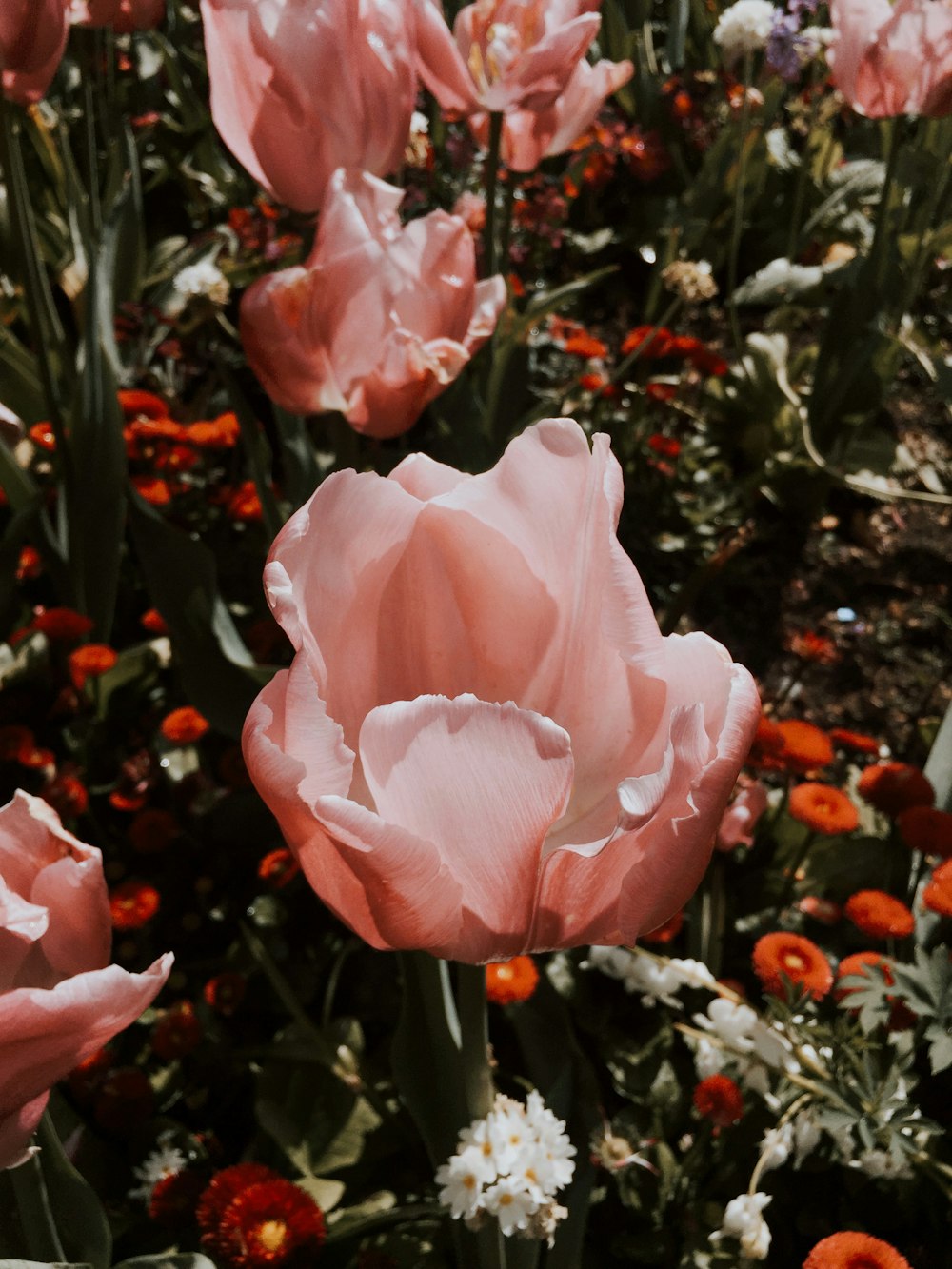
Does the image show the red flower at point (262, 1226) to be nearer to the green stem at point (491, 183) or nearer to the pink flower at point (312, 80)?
the pink flower at point (312, 80)

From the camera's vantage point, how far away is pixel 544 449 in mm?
569

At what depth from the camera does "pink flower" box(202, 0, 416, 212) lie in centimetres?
98

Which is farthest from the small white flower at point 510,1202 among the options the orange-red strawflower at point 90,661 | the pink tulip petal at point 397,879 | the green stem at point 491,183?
the green stem at point 491,183

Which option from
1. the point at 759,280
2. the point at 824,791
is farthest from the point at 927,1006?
the point at 759,280

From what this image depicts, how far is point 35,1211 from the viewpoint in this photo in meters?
0.63

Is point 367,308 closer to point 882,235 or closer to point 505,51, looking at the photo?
point 505,51

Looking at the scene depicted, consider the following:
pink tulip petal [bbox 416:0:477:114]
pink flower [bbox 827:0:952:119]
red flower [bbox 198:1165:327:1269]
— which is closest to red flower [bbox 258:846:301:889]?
red flower [bbox 198:1165:327:1269]

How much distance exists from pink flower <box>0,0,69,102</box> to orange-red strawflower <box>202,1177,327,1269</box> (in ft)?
3.12

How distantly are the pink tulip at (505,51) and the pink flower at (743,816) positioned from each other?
2.56 ft

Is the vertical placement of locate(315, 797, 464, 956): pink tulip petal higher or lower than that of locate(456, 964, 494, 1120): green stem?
higher

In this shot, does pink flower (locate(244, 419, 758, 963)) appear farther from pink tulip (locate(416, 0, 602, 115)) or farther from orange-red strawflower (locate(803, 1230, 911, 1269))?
pink tulip (locate(416, 0, 602, 115))

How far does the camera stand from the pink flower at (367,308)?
3.23ft

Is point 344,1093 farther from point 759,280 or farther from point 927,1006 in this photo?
point 759,280

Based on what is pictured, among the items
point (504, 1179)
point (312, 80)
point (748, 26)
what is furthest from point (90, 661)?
point (748, 26)
